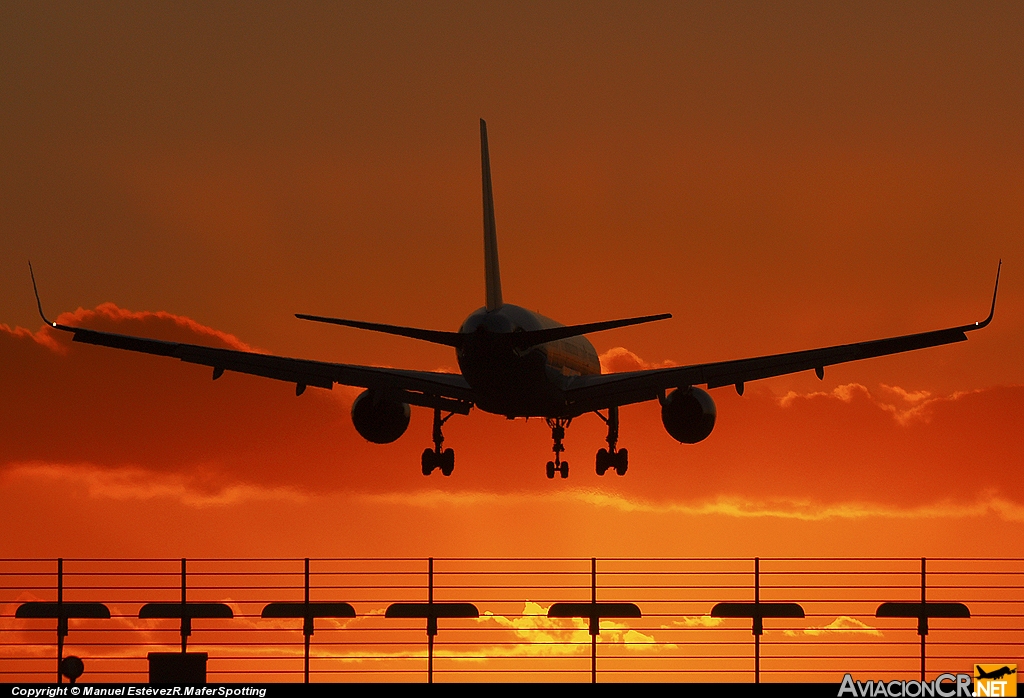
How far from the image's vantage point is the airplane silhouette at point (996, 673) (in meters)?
29.8

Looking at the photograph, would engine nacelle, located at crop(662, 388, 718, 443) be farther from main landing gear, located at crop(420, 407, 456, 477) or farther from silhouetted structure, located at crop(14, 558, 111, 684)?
silhouetted structure, located at crop(14, 558, 111, 684)

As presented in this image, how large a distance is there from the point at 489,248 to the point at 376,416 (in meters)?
7.25

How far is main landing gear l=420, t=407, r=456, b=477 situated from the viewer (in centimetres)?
5550

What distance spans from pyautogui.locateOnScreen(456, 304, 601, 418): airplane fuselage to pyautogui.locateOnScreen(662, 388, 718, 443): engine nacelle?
12.2ft

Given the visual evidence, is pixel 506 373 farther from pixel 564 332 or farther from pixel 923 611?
pixel 923 611

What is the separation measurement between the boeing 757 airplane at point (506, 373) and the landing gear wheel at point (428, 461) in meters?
0.04

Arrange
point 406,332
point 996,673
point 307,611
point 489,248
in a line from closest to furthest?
point 996,673, point 307,611, point 406,332, point 489,248

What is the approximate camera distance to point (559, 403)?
50.9 meters

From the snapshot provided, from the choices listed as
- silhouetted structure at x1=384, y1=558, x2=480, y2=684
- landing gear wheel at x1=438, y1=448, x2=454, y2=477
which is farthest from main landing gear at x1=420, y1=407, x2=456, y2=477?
silhouetted structure at x1=384, y1=558, x2=480, y2=684

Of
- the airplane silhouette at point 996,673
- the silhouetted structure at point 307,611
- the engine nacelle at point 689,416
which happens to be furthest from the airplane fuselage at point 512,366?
the airplane silhouette at point 996,673

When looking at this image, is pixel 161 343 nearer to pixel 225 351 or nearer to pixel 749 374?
pixel 225 351

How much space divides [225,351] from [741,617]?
2107 cm

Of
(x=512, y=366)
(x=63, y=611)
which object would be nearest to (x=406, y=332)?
(x=512, y=366)

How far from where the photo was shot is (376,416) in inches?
2067
